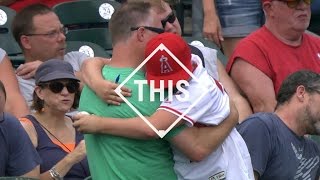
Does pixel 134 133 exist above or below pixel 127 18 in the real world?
below

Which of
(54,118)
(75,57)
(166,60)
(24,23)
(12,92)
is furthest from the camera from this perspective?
(75,57)

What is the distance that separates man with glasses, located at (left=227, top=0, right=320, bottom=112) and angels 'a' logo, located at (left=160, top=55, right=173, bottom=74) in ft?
7.09

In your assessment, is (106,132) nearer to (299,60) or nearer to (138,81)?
(138,81)

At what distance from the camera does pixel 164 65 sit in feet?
12.4

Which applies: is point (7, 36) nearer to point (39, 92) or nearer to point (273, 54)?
point (39, 92)

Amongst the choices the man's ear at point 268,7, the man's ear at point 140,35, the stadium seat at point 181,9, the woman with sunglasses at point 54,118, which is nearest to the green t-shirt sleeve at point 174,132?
the man's ear at point 140,35

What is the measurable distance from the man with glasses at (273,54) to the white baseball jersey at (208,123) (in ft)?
6.30

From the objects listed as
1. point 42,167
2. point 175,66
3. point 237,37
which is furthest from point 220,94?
point 237,37

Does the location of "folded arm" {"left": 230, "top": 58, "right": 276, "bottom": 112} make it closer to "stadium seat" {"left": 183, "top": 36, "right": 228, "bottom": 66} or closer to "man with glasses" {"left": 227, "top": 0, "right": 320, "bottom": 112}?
"man with glasses" {"left": 227, "top": 0, "right": 320, "bottom": 112}

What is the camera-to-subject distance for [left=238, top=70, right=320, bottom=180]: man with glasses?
4527 mm

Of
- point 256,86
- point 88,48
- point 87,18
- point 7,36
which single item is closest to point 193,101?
point 256,86

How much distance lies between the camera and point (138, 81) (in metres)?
3.88

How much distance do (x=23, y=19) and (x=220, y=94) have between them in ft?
8.81

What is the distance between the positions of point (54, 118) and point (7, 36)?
155cm
